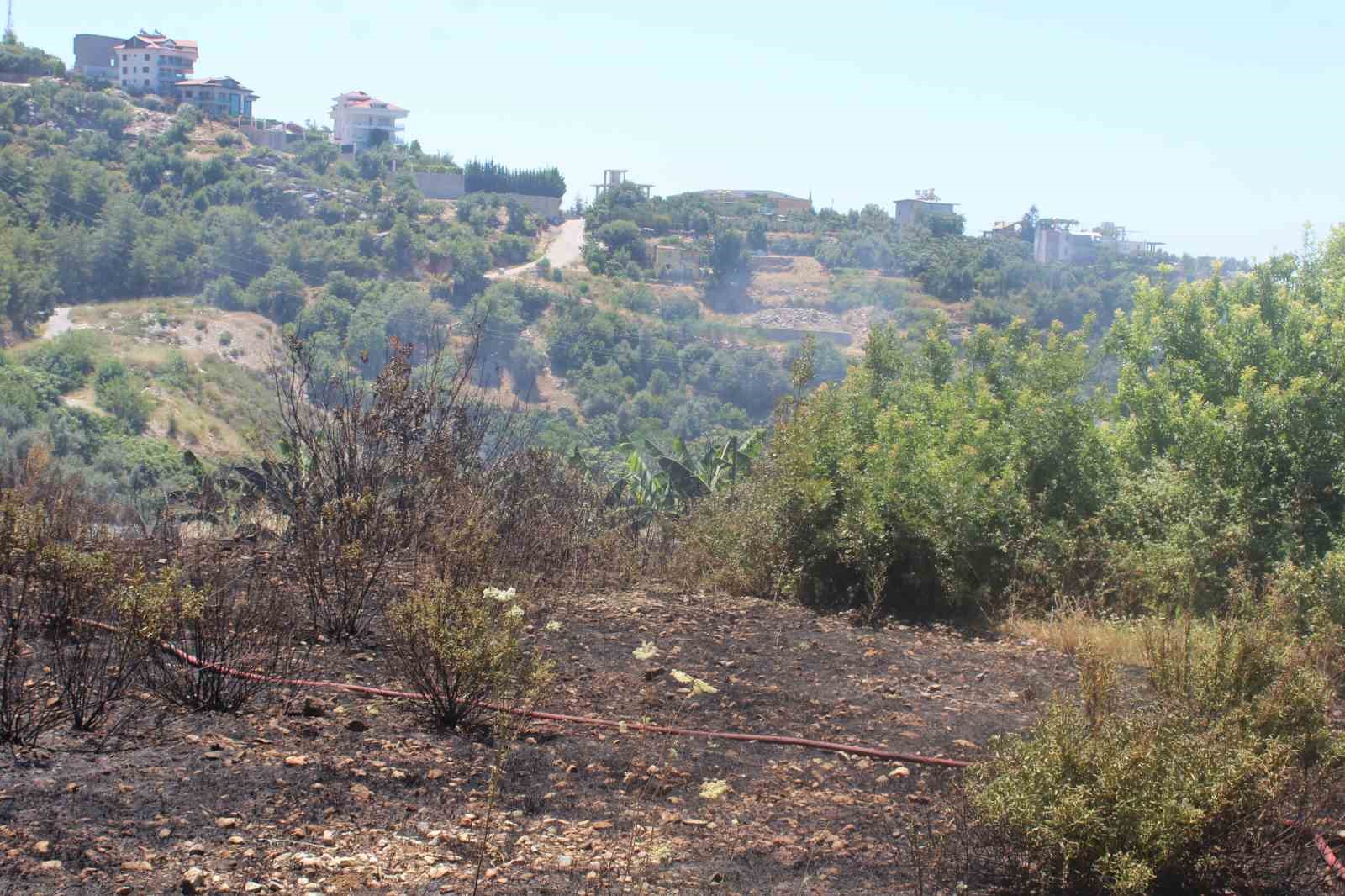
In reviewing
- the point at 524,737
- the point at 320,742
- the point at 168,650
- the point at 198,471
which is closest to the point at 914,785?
the point at 524,737

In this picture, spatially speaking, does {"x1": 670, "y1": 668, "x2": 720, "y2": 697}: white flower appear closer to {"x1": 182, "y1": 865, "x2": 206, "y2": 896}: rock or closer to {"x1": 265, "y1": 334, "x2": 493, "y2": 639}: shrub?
{"x1": 265, "y1": 334, "x2": 493, "y2": 639}: shrub

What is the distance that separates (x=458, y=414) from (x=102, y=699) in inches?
168

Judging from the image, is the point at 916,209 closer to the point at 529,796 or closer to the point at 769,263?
the point at 769,263

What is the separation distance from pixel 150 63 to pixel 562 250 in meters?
38.6

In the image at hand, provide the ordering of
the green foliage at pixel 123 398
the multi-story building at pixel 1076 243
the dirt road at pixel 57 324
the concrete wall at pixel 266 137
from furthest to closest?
the concrete wall at pixel 266 137 < the multi-story building at pixel 1076 243 < the dirt road at pixel 57 324 < the green foliage at pixel 123 398

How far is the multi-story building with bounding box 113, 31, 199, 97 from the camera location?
78.6 meters

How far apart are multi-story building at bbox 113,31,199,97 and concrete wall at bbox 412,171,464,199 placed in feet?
75.5

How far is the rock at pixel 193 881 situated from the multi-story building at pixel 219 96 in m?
78.9

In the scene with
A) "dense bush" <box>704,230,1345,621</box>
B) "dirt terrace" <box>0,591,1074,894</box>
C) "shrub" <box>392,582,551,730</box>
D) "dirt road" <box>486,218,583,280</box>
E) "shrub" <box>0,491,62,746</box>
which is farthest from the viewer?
"dirt road" <box>486,218,583,280</box>

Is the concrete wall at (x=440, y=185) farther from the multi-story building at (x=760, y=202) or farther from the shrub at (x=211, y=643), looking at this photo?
the shrub at (x=211, y=643)

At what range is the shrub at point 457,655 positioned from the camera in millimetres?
4523

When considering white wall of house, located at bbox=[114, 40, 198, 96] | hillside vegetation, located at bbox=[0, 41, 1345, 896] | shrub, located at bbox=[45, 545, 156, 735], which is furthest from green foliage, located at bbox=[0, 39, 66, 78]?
shrub, located at bbox=[45, 545, 156, 735]

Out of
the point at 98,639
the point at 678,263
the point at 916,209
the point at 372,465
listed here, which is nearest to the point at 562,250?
the point at 678,263

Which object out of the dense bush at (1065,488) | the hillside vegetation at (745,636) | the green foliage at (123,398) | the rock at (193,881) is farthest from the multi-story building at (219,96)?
the rock at (193,881)
